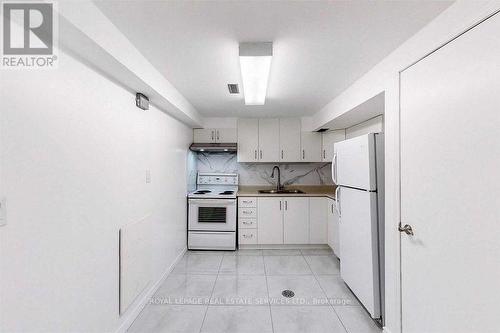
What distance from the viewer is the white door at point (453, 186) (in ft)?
3.18

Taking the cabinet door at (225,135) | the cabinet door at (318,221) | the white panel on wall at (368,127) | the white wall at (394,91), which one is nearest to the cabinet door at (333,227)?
the cabinet door at (318,221)

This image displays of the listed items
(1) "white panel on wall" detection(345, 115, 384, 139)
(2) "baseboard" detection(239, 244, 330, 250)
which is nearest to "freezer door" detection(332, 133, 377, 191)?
(1) "white panel on wall" detection(345, 115, 384, 139)

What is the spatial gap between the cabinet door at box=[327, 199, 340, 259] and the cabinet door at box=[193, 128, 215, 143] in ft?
7.66

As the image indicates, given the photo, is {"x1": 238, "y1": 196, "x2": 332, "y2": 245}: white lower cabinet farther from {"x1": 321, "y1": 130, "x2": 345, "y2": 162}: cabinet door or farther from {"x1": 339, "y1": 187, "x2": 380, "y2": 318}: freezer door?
{"x1": 339, "y1": 187, "x2": 380, "y2": 318}: freezer door

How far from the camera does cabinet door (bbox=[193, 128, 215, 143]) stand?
3.85m

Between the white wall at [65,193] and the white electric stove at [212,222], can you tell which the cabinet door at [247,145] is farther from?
the white wall at [65,193]

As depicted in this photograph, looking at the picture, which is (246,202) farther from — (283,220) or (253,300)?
(253,300)

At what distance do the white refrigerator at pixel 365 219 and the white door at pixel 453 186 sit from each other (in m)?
0.29

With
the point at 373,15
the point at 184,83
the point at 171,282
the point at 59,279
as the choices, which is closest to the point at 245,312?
the point at 171,282

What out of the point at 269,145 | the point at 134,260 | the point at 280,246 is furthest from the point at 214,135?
the point at 134,260

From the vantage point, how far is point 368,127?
272 centimetres

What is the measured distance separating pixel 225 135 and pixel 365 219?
8.80 feet

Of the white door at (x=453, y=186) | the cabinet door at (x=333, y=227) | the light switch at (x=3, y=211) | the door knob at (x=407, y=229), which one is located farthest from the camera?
the cabinet door at (x=333, y=227)

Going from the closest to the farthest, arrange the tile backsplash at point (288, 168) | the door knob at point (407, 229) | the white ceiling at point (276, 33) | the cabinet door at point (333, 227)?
the white ceiling at point (276, 33) → the door knob at point (407, 229) → the cabinet door at point (333, 227) → the tile backsplash at point (288, 168)
